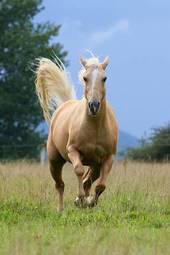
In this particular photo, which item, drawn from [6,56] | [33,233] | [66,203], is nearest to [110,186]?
[66,203]

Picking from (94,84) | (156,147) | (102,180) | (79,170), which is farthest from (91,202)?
(156,147)

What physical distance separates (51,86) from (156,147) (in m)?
19.3

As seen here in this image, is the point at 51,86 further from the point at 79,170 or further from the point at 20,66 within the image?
the point at 20,66

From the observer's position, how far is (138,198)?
1319 centimetres

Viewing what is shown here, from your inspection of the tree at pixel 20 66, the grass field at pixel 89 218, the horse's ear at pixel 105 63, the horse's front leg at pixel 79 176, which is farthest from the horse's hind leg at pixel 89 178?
the tree at pixel 20 66

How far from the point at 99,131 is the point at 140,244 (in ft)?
13.5

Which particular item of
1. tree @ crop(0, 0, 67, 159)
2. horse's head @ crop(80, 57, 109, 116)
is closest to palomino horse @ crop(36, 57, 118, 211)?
horse's head @ crop(80, 57, 109, 116)

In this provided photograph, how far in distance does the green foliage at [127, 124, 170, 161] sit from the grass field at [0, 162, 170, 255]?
16.5 m

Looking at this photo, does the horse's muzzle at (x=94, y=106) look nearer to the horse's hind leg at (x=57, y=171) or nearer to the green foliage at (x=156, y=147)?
the horse's hind leg at (x=57, y=171)

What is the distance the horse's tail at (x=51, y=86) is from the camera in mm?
15922

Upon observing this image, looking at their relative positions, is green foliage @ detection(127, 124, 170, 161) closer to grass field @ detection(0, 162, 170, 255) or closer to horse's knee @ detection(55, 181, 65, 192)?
grass field @ detection(0, 162, 170, 255)

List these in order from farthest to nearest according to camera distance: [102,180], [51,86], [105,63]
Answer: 1. [51,86]
2. [105,63]
3. [102,180]

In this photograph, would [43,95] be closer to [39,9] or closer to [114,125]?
[114,125]

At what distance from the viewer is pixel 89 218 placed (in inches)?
438
